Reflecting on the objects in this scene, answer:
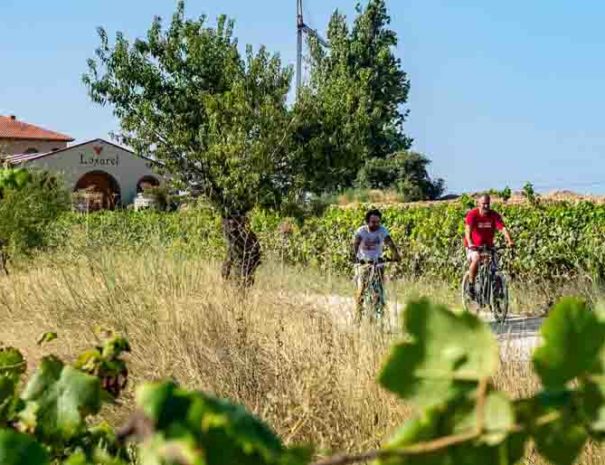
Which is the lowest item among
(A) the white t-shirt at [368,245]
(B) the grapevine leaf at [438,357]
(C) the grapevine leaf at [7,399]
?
(C) the grapevine leaf at [7,399]

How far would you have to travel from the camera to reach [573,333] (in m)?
0.65

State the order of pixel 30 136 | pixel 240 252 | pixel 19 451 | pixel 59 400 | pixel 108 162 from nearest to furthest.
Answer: pixel 19 451
pixel 59 400
pixel 240 252
pixel 108 162
pixel 30 136

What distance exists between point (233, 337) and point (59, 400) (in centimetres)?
430

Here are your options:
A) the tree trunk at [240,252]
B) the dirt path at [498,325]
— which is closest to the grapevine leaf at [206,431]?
the dirt path at [498,325]

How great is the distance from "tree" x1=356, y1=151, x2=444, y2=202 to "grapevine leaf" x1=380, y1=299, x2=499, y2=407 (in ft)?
127

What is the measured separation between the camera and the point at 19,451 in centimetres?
81

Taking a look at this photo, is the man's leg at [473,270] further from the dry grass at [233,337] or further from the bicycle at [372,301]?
the dry grass at [233,337]

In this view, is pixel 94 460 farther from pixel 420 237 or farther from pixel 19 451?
pixel 420 237

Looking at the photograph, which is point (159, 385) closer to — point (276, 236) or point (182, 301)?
point (182, 301)

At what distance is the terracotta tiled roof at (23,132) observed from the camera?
59969 mm

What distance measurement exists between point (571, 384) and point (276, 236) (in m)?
18.0

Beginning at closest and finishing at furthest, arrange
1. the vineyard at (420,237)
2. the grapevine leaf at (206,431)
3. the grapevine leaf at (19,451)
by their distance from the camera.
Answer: the grapevine leaf at (206,431) → the grapevine leaf at (19,451) → the vineyard at (420,237)

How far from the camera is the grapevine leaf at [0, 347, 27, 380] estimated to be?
5.33 ft

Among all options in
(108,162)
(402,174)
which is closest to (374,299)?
(402,174)
